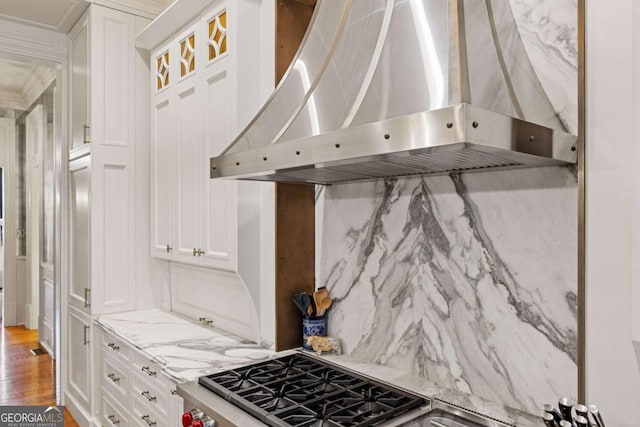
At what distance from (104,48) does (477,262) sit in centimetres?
265

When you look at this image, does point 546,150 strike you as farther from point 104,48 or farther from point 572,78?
point 104,48

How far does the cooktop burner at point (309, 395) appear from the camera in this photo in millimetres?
1331

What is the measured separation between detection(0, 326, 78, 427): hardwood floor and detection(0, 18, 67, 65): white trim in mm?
2563

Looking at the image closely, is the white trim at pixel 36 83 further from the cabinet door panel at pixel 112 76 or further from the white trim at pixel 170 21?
the white trim at pixel 170 21

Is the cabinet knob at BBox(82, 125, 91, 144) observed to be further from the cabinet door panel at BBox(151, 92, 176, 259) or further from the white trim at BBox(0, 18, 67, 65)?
the white trim at BBox(0, 18, 67, 65)

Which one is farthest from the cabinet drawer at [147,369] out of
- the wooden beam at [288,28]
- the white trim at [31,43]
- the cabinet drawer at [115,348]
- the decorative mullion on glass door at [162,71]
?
the white trim at [31,43]

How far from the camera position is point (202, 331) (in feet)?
8.29

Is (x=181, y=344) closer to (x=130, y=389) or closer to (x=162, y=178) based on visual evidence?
(x=130, y=389)

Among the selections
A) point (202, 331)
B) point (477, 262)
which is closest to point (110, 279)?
point (202, 331)

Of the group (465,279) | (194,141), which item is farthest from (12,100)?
(465,279)

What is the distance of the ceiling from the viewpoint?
292 centimetres

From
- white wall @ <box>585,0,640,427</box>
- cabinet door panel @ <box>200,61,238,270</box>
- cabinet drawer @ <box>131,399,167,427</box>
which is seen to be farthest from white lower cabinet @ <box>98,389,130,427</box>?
white wall @ <box>585,0,640,427</box>

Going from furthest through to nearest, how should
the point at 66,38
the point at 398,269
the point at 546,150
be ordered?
the point at 66,38 < the point at 398,269 < the point at 546,150

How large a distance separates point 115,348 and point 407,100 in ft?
7.31
